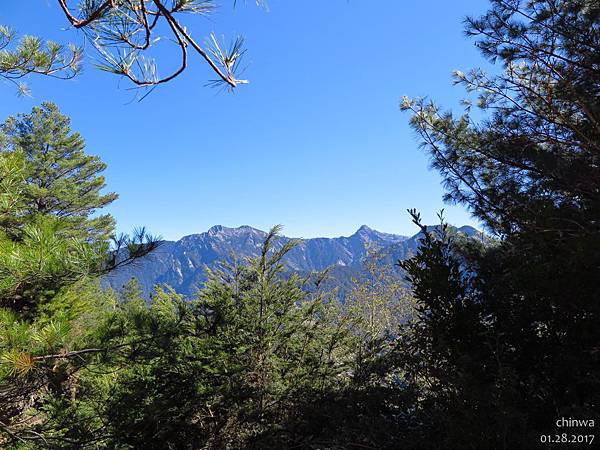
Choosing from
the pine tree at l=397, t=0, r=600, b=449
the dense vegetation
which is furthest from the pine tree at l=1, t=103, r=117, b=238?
the pine tree at l=397, t=0, r=600, b=449

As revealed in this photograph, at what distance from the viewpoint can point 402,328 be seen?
411cm

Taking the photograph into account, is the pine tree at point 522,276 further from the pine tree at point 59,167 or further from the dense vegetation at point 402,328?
the pine tree at point 59,167

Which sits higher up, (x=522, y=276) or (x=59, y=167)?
(x=59, y=167)

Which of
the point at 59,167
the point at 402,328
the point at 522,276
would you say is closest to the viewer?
the point at 522,276

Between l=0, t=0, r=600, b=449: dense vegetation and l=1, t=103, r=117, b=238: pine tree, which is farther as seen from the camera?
l=1, t=103, r=117, b=238: pine tree

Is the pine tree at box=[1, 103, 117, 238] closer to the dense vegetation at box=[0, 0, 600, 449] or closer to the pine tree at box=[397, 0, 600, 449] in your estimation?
the dense vegetation at box=[0, 0, 600, 449]

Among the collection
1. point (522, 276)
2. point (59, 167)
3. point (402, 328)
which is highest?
point (59, 167)

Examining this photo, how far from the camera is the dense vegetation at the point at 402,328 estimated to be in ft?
7.70

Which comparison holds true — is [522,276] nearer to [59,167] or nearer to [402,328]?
[402,328]

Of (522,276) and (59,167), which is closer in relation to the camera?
(522,276)

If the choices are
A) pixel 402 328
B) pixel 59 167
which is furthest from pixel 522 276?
pixel 59 167

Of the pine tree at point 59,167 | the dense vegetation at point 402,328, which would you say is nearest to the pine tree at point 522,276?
the dense vegetation at point 402,328

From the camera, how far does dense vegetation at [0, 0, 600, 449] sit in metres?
2.35

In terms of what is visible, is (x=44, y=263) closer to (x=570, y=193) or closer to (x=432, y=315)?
(x=432, y=315)
